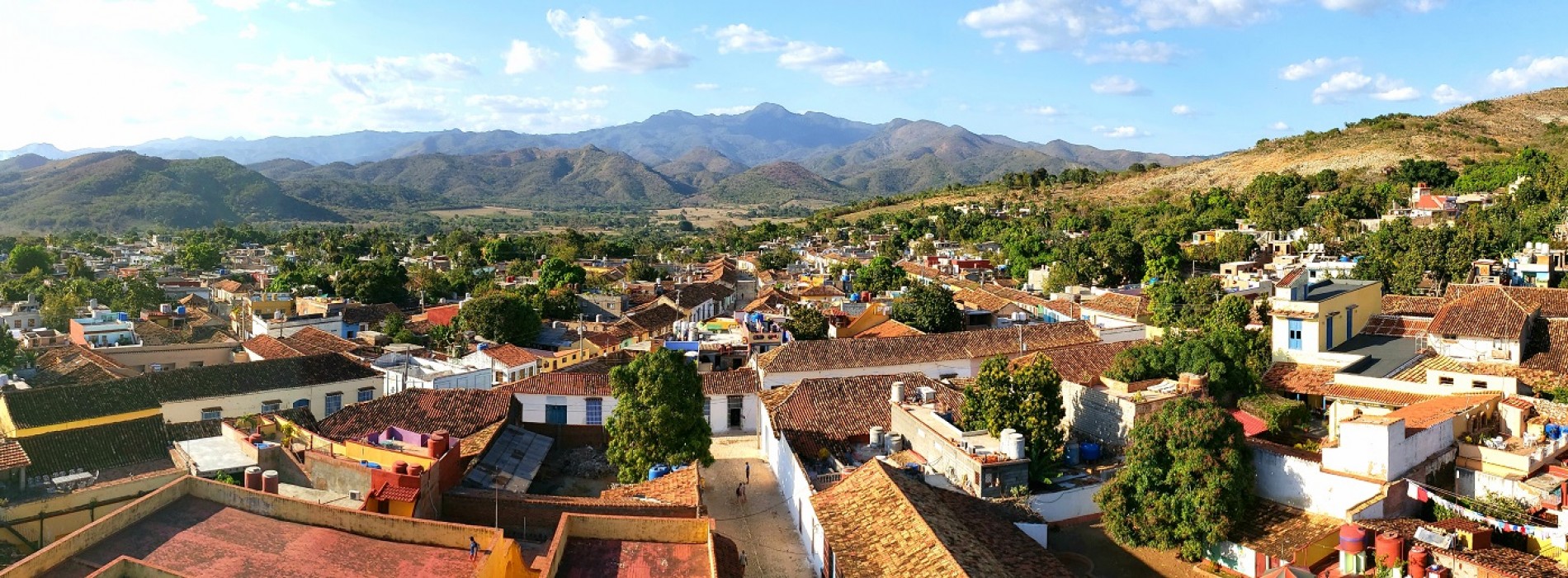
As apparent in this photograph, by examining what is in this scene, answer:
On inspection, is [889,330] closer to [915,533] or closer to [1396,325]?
[1396,325]

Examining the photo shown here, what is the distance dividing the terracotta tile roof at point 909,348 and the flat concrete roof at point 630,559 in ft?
38.9

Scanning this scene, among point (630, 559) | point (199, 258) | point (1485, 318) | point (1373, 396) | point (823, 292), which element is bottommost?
point (630, 559)

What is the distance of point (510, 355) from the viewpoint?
2634 cm

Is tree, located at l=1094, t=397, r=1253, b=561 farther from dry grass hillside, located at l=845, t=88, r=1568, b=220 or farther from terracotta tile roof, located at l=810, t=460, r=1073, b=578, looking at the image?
dry grass hillside, located at l=845, t=88, r=1568, b=220

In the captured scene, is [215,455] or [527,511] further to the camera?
[215,455]

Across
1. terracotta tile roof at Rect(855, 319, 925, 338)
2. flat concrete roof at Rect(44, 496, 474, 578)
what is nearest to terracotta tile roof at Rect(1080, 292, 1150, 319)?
terracotta tile roof at Rect(855, 319, 925, 338)

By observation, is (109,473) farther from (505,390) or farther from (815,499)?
(815,499)

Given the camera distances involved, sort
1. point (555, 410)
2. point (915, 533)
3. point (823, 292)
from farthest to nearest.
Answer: point (823, 292)
point (555, 410)
point (915, 533)

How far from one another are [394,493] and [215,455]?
5.59m

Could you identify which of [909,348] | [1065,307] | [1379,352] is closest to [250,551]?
[909,348]

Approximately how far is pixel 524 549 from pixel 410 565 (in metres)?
2.48

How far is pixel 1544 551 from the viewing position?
1262 centimetres

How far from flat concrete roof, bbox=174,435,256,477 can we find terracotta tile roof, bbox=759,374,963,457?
8501mm

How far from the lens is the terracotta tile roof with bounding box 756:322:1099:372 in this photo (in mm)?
24047
